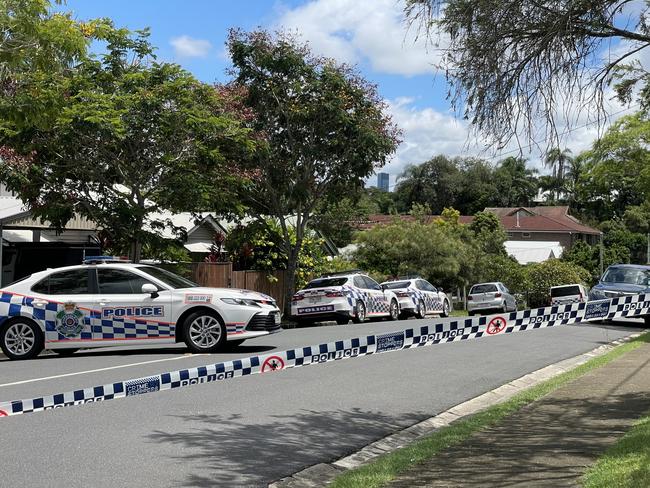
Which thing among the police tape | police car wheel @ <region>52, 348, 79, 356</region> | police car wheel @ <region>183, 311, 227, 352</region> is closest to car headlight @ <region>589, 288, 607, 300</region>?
the police tape

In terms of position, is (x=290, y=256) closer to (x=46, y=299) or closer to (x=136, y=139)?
(x=136, y=139)

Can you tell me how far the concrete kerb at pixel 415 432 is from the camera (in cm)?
640

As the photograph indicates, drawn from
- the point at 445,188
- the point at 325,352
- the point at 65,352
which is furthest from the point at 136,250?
the point at 445,188

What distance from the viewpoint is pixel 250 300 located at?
13695 mm

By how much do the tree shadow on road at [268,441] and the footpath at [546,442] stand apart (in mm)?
1141

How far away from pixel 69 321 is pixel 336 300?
1042cm

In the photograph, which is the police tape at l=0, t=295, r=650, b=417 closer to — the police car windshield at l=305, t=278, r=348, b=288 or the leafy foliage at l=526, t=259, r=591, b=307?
the police car windshield at l=305, t=278, r=348, b=288

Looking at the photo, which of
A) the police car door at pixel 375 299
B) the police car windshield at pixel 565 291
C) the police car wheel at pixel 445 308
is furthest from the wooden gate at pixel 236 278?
the police car windshield at pixel 565 291

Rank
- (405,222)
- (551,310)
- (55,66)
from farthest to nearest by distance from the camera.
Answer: (405,222) → (55,66) → (551,310)

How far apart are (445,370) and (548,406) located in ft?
12.5

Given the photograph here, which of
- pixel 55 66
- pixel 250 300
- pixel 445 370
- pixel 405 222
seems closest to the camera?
pixel 55 66

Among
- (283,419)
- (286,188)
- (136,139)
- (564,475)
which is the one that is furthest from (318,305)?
(564,475)

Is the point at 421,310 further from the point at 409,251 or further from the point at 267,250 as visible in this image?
the point at 409,251

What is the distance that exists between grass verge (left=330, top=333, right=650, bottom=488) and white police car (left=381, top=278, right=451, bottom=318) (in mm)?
16339
